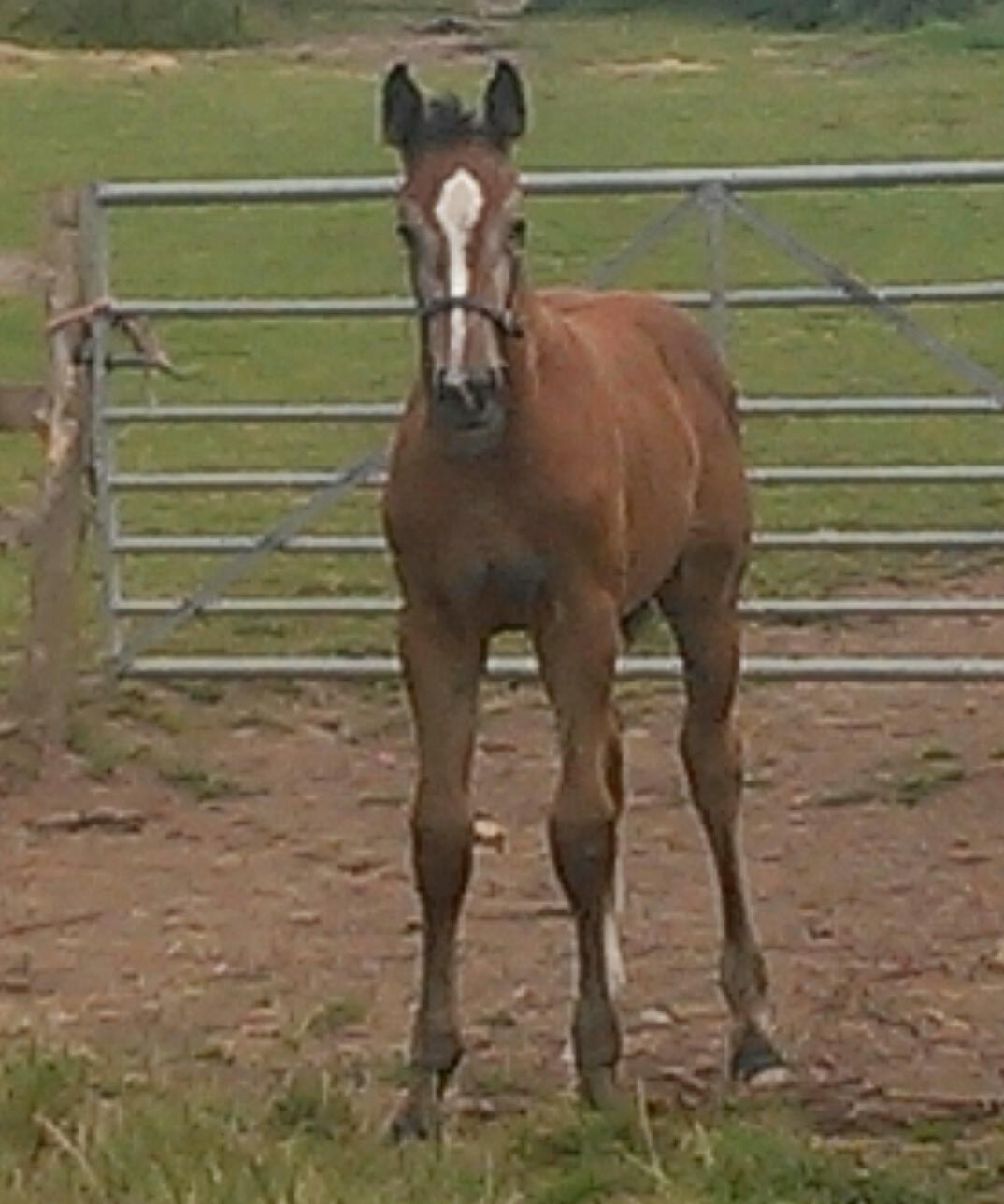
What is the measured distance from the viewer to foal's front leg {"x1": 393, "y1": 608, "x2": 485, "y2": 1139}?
634cm

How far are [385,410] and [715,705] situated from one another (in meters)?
3.22

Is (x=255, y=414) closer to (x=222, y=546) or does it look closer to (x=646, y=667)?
(x=222, y=546)

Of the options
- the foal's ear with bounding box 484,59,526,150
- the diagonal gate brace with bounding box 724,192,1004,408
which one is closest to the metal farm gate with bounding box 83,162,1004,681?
the diagonal gate brace with bounding box 724,192,1004,408

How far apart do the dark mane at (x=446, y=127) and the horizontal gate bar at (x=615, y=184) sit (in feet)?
10.5

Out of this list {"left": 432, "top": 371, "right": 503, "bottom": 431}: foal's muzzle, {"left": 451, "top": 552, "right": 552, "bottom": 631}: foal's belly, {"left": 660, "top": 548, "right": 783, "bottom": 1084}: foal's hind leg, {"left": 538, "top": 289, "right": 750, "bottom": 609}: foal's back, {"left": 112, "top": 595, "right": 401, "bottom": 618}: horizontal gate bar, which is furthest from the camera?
{"left": 112, "top": 595, "right": 401, "bottom": 618}: horizontal gate bar

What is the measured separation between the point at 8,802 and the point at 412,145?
12.2ft

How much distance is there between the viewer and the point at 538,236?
21.3m

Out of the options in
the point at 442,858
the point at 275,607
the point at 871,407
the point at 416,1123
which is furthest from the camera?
the point at 275,607

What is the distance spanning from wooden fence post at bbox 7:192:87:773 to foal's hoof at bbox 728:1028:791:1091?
334 cm

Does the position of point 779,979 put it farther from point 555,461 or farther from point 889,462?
point 889,462

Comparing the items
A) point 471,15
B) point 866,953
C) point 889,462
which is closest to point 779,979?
point 866,953

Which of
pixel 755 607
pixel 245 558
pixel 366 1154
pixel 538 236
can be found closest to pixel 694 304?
pixel 755 607

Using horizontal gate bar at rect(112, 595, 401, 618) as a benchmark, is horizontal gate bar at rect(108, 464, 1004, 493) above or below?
above

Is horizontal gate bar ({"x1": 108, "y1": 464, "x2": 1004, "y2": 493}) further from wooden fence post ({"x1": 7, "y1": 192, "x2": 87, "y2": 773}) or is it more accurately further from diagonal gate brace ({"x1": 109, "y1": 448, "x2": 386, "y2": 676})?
wooden fence post ({"x1": 7, "y1": 192, "x2": 87, "y2": 773})
